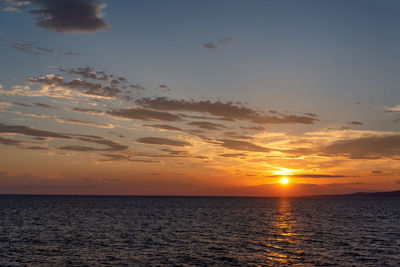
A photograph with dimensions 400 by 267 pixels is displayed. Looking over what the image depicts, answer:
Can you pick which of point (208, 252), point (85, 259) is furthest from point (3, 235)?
point (208, 252)

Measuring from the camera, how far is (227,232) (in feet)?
222

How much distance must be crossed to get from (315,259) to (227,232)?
27.1 metres

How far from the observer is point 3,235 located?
60.1m

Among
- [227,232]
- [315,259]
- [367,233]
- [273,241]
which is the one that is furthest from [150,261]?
[367,233]

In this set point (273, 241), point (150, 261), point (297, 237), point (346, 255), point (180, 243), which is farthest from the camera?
point (297, 237)

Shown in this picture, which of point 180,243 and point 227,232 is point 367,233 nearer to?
point 227,232

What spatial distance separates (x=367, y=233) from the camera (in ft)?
225

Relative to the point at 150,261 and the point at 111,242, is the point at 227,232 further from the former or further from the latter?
the point at 150,261

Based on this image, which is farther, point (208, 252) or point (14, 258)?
point (208, 252)

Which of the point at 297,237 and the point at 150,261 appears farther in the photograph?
the point at 297,237

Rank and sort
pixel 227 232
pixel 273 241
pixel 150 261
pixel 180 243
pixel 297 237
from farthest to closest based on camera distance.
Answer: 1. pixel 227 232
2. pixel 297 237
3. pixel 273 241
4. pixel 180 243
5. pixel 150 261

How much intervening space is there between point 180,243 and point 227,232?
1684cm

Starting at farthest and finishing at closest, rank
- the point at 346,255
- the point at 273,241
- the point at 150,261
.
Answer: the point at 273,241
the point at 346,255
the point at 150,261

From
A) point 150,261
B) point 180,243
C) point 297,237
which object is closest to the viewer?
point 150,261
